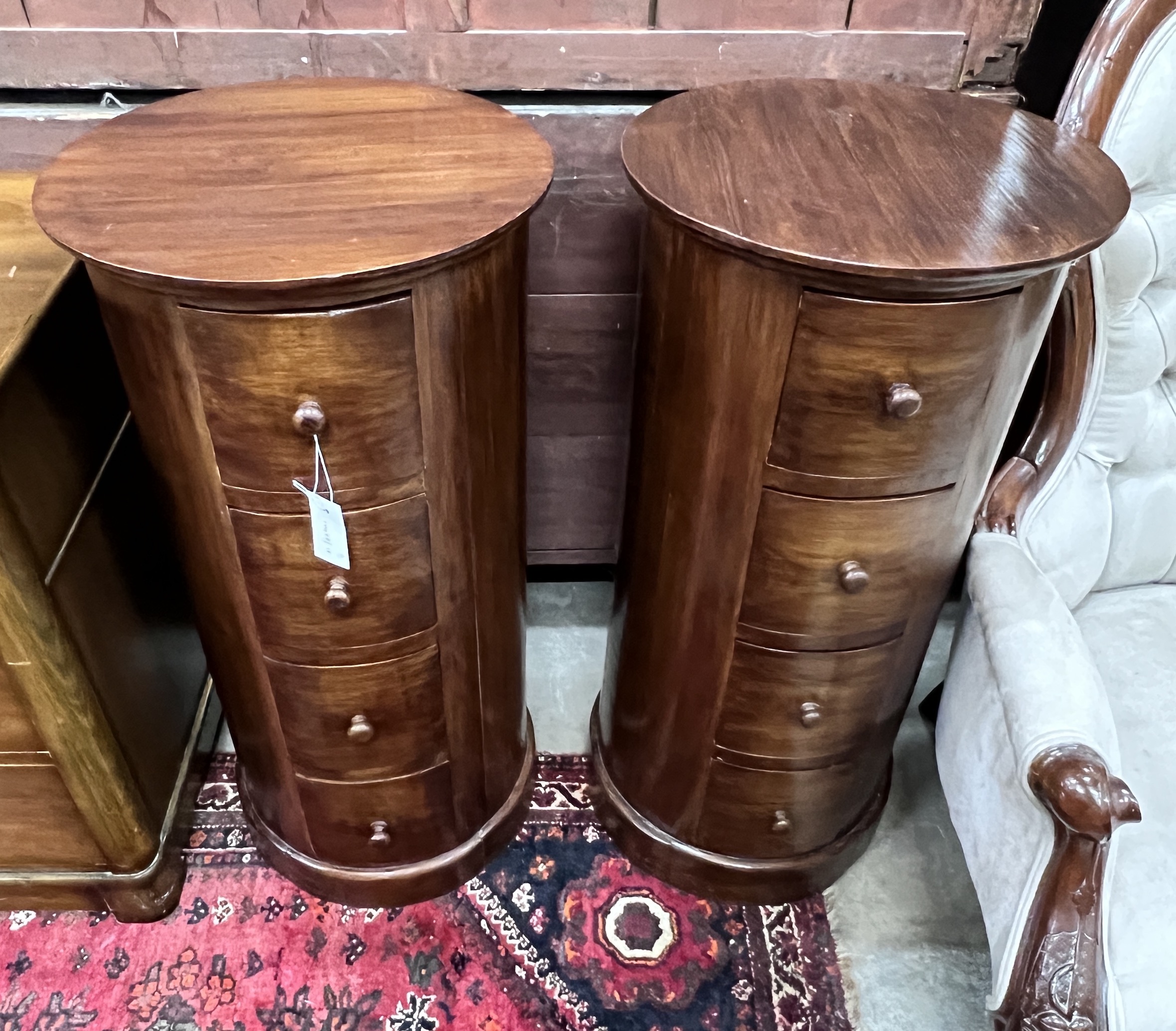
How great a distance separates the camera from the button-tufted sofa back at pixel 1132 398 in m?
0.97

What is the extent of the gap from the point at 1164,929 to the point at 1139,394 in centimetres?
57

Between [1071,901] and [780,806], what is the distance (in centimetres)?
38

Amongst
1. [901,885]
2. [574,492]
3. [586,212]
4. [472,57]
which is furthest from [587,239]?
[901,885]

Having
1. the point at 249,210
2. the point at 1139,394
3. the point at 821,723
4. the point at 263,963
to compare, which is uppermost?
Answer: the point at 249,210

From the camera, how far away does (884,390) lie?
2.66 feet

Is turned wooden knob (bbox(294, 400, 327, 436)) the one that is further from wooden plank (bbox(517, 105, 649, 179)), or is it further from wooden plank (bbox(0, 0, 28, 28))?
wooden plank (bbox(0, 0, 28, 28))

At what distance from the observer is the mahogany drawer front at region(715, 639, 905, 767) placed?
1.03 m

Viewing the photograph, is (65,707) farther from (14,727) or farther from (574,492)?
(574,492)

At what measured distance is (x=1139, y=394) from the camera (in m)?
1.09

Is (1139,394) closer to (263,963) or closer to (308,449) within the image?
(308,449)

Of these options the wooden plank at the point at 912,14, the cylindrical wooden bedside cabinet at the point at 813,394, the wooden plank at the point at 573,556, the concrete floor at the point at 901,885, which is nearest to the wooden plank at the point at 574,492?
the wooden plank at the point at 573,556

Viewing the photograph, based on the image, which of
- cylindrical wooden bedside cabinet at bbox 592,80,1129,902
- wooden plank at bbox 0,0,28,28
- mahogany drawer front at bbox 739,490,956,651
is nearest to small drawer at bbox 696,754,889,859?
cylindrical wooden bedside cabinet at bbox 592,80,1129,902

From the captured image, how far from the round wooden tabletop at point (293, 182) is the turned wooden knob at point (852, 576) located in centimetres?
45

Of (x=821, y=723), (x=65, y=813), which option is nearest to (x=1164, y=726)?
(x=821, y=723)
